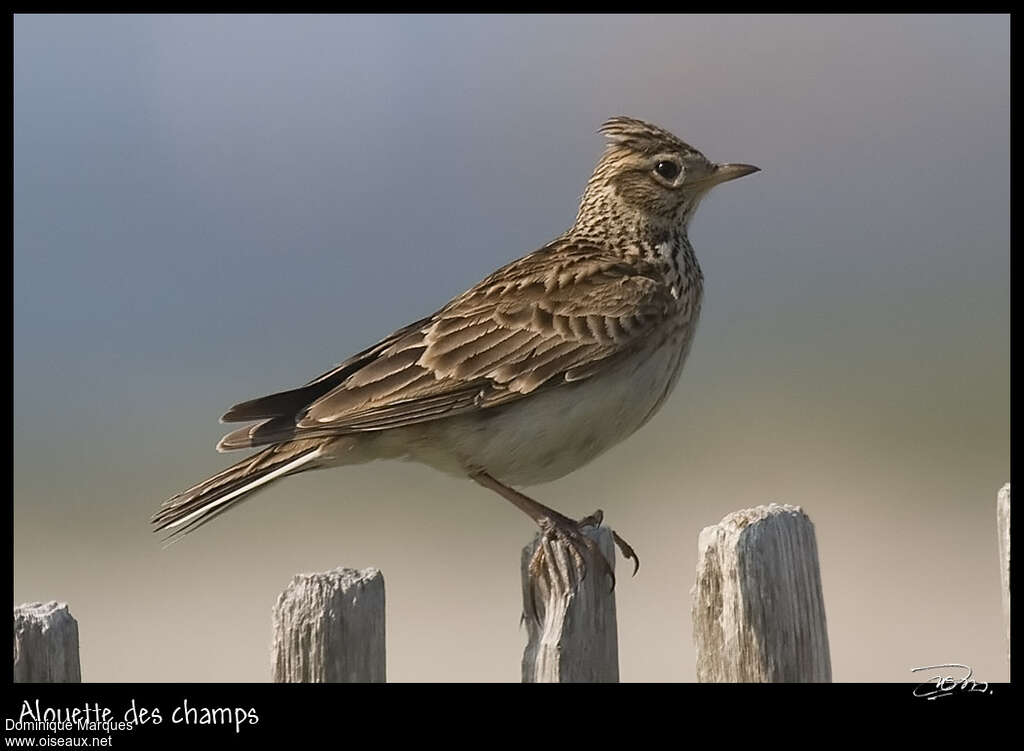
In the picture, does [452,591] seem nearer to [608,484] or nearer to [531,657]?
[608,484]

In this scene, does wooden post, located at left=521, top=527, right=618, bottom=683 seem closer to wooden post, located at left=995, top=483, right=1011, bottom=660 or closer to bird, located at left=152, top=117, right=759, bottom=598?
bird, located at left=152, top=117, right=759, bottom=598

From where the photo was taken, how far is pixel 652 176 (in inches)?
293

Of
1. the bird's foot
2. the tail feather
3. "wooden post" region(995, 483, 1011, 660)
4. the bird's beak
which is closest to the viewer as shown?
"wooden post" region(995, 483, 1011, 660)

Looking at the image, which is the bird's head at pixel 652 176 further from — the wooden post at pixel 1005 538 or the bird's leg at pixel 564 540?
the wooden post at pixel 1005 538

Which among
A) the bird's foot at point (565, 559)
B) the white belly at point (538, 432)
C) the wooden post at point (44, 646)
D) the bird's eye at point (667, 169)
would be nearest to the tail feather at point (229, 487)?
the white belly at point (538, 432)

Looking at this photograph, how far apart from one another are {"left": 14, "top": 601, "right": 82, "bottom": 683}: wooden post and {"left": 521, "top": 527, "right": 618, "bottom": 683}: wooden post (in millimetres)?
1358

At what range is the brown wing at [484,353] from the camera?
633cm

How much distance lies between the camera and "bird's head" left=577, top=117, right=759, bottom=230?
24.2 ft

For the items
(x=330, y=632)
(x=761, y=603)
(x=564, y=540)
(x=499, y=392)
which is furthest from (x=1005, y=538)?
(x=499, y=392)

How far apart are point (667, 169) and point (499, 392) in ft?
5.21

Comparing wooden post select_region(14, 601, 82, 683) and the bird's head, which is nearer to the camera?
wooden post select_region(14, 601, 82, 683)

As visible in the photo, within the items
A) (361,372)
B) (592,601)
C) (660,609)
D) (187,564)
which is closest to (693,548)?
(660,609)

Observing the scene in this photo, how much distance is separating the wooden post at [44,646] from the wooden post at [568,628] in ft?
4.46

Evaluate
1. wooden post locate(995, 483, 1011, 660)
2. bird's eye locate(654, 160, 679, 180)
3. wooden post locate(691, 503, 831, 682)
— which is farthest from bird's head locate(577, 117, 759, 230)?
wooden post locate(995, 483, 1011, 660)
